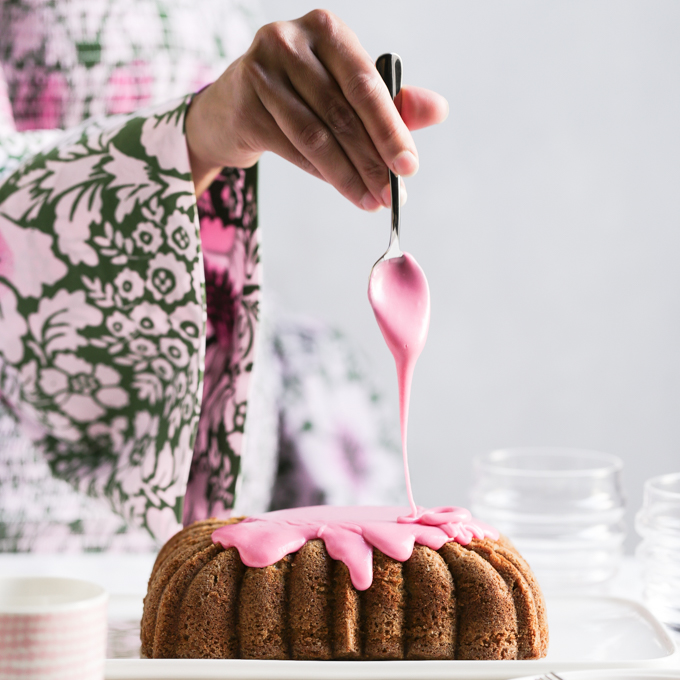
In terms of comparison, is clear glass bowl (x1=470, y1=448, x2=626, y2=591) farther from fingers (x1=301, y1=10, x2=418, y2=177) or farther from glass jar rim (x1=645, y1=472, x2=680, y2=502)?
fingers (x1=301, y1=10, x2=418, y2=177)

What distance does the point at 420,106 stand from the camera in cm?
58

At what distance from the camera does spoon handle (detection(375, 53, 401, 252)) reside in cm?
55

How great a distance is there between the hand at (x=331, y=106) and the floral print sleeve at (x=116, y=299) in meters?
0.20

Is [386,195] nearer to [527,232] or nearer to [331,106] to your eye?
[331,106]

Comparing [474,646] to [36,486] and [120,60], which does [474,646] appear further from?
[120,60]

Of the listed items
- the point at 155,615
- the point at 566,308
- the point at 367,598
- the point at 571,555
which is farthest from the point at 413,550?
the point at 566,308

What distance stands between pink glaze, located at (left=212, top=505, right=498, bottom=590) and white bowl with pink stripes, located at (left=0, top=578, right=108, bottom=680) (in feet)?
0.59

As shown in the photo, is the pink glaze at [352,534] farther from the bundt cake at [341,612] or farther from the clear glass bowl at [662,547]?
the clear glass bowl at [662,547]

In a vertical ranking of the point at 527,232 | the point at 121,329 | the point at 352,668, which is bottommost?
the point at 352,668

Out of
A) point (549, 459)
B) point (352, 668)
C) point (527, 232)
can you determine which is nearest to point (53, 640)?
point (352, 668)

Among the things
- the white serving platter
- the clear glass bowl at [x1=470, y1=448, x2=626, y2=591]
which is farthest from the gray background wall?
the white serving platter

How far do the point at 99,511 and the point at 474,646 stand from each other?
0.67 m

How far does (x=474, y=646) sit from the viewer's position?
51 cm

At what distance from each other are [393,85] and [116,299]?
39 centimetres
